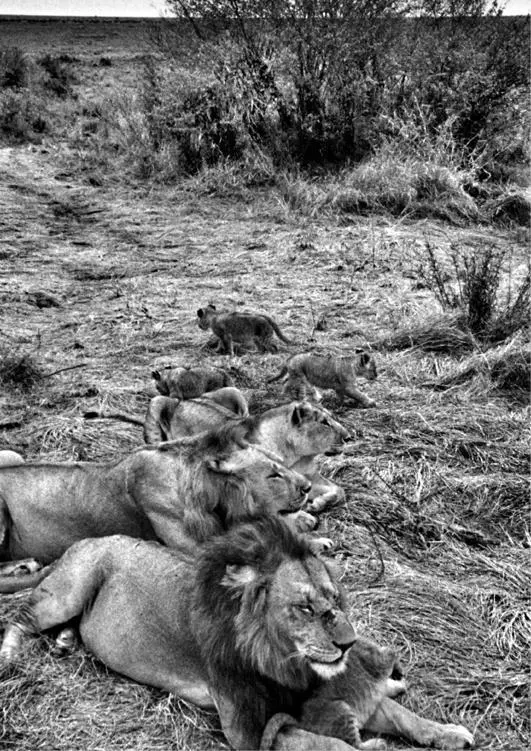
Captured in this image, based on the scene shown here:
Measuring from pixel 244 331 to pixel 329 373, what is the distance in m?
1.46

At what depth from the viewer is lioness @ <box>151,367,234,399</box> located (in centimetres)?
734

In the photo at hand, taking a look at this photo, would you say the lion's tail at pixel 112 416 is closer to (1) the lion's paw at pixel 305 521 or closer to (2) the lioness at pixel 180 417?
(2) the lioness at pixel 180 417

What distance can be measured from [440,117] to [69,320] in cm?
874

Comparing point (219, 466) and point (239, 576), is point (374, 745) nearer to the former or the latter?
point (239, 576)

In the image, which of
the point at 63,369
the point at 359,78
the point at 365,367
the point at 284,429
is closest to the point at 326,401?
the point at 365,367

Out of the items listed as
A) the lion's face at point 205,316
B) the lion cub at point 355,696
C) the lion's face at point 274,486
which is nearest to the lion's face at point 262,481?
the lion's face at point 274,486

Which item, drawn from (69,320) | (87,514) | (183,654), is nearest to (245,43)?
Result: (69,320)

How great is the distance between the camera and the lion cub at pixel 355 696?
11.2 ft

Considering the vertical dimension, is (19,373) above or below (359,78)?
below

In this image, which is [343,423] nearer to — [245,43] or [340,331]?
[340,331]

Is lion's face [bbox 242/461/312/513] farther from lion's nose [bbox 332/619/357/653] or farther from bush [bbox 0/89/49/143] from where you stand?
bush [bbox 0/89/49/143]

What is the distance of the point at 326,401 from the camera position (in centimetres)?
774

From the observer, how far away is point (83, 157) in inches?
745

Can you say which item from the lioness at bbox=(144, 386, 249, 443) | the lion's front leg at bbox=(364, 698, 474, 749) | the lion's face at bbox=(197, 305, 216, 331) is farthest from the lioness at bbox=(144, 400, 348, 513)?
the lion's face at bbox=(197, 305, 216, 331)
